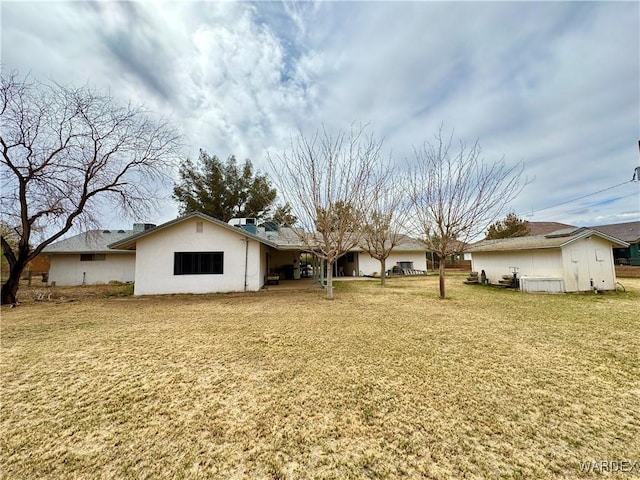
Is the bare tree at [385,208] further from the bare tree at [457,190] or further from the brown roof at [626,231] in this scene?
the brown roof at [626,231]

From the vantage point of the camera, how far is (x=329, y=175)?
10.1 meters

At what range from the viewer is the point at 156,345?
195 inches

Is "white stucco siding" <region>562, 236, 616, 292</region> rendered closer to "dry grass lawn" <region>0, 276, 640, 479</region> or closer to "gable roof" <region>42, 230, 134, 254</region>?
"dry grass lawn" <region>0, 276, 640, 479</region>

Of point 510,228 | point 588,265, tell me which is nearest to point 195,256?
point 588,265

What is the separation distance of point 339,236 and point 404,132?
16.7 ft

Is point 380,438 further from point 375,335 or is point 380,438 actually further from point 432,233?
point 432,233

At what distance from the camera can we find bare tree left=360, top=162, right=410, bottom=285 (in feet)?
36.5

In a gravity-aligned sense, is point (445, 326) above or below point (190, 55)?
below

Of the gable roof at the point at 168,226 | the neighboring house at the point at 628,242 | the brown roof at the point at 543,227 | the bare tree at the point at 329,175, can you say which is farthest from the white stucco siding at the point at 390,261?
the brown roof at the point at 543,227

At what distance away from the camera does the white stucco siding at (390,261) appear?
69.0 ft

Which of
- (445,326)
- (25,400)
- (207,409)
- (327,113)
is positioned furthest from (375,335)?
(327,113)

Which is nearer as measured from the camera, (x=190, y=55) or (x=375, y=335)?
(x=375, y=335)

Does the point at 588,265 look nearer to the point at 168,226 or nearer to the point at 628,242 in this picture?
the point at 628,242

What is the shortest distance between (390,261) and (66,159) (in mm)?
19917
